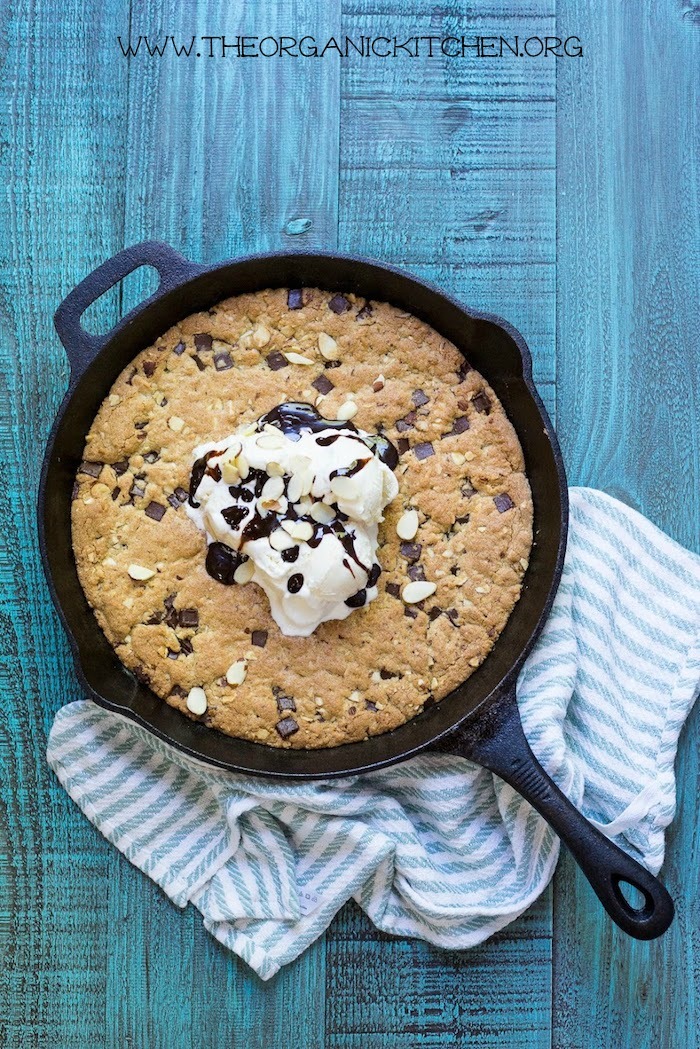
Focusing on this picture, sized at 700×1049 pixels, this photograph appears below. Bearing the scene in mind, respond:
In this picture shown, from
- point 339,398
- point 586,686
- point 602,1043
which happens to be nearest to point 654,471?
point 586,686

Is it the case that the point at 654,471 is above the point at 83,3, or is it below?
below

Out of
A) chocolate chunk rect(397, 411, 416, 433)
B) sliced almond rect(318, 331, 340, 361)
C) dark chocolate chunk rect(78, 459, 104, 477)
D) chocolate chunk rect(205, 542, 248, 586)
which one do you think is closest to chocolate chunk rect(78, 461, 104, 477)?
dark chocolate chunk rect(78, 459, 104, 477)

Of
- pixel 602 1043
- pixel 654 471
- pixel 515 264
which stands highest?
pixel 515 264

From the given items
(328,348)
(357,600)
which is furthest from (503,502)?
(328,348)

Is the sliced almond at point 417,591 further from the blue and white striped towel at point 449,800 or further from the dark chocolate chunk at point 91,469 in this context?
the dark chocolate chunk at point 91,469

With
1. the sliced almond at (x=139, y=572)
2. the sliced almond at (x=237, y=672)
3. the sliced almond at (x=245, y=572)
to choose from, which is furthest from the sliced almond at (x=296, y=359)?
the sliced almond at (x=237, y=672)

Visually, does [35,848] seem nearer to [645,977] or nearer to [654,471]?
[645,977]

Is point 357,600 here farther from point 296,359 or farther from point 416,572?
point 296,359
